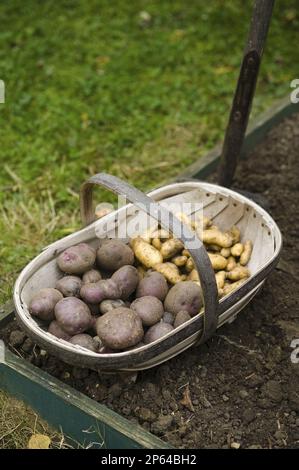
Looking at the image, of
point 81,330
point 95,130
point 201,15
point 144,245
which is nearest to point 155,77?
point 95,130

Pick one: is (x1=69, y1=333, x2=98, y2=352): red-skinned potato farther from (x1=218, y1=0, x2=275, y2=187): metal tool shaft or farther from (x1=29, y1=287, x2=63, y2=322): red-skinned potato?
(x1=218, y1=0, x2=275, y2=187): metal tool shaft

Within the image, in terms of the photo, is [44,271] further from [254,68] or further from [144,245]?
[254,68]

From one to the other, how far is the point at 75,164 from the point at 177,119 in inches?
32.1

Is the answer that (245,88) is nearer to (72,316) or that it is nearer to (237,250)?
(237,250)

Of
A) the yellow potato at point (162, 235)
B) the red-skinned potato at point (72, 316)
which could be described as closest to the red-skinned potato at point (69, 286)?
the red-skinned potato at point (72, 316)

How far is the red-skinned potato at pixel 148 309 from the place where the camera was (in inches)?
98.4

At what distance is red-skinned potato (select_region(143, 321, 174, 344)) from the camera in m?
2.46

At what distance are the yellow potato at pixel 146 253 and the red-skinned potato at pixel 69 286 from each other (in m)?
0.30

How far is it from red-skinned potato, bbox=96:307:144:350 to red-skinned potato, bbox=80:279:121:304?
0.42 ft

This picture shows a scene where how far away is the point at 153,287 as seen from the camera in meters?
2.63

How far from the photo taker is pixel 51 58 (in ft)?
16.5

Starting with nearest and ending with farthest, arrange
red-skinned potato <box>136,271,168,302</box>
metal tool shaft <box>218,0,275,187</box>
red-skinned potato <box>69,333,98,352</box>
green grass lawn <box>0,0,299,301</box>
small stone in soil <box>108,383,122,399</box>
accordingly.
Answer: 1. red-skinned potato <box>69,333,98,352</box>
2. small stone in soil <box>108,383,122,399</box>
3. red-skinned potato <box>136,271,168,302</box>
4. metal tool shaft <box>218,0,275,187</box>
5. green grass lawn <box>0,0,299,301</box>

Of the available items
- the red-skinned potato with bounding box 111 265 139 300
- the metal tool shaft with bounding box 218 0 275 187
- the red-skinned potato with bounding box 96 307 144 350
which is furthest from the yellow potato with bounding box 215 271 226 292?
the metal tool shaft with bounding box 218 0 275 187

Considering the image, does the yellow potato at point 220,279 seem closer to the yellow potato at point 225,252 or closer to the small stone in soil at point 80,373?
the yellow potato at point 225,252
